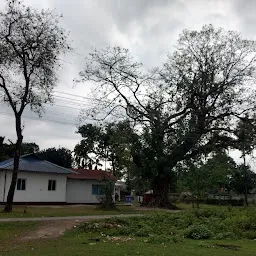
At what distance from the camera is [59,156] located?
249 ft

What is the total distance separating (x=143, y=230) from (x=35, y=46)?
1687 cm

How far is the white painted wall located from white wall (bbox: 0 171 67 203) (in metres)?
1.98

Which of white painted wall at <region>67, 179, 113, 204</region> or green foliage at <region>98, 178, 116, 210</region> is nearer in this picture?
green foliage at <region>98, 178, 116, 210</region>

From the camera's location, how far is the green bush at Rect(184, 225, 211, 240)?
16125mm

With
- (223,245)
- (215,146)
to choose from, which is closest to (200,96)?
(215,146)

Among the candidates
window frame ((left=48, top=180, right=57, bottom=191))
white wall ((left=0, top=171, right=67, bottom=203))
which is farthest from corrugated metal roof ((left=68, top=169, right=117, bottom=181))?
window frame ((left=48, top=180, right=57, bottom=191))

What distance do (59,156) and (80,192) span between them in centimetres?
3128

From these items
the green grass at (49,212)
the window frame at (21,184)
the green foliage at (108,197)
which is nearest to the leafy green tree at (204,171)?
the green foliage at (108,197)

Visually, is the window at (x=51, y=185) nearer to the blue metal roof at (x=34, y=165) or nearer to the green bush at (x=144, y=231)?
the blue metal roof at (x=34, y=165)

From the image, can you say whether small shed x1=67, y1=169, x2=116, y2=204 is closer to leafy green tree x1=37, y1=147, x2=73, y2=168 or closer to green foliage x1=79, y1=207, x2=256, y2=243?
green foliage x1=79, y1=207, x2=256, y2=243

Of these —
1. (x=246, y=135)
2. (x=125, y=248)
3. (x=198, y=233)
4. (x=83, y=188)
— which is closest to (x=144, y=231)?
(x=198, y=233)

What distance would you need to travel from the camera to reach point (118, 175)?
46.0 m

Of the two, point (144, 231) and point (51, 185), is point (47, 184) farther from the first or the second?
point (144, 231)

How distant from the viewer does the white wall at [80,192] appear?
44.7m
